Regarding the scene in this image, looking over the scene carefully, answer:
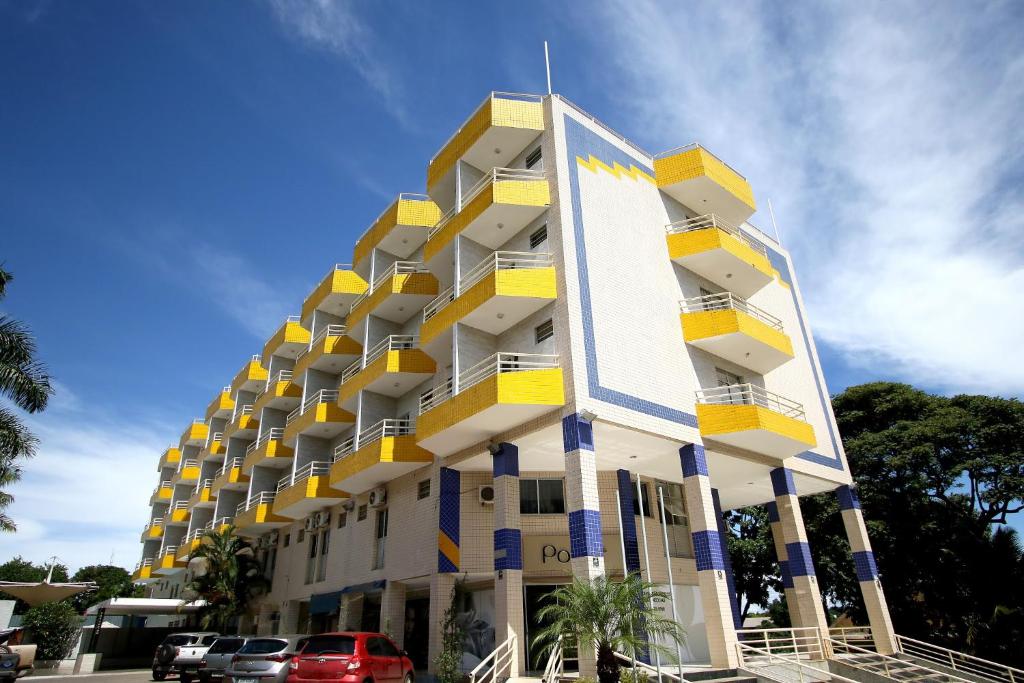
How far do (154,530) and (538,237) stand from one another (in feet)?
168

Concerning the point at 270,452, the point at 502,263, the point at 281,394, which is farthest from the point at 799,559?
the point at 281,394

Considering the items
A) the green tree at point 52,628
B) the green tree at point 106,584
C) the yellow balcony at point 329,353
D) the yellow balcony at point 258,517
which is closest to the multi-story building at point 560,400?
the yellow balcony at point 329,353

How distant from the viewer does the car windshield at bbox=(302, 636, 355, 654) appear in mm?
14898

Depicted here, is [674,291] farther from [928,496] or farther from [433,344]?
[928,496]

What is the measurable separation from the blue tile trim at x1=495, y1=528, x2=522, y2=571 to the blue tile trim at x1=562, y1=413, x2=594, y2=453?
3.61m

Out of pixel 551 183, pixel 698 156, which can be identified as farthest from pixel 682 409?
pixel 698 156

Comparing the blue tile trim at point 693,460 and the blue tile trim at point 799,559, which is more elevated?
the blue tile trim at point 693,460

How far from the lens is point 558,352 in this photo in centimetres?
2025

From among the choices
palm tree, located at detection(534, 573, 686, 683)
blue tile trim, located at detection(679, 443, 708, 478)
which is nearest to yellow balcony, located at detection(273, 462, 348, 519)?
blue tile trim, located at detection(679, 443, 708, 478)

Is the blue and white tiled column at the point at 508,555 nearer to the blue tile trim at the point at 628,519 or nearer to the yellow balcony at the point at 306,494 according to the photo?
the blue tile trim at the point at 628,519

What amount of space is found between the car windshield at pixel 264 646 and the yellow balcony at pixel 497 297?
37.2ft

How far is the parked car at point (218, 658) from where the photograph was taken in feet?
70.2

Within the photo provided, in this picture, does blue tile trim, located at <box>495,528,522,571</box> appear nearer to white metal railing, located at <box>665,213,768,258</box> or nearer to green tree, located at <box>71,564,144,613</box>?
white metal railing, located at <box>665,213,768,258</box>

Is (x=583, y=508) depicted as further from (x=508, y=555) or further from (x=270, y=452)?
(x=270, y=452)
